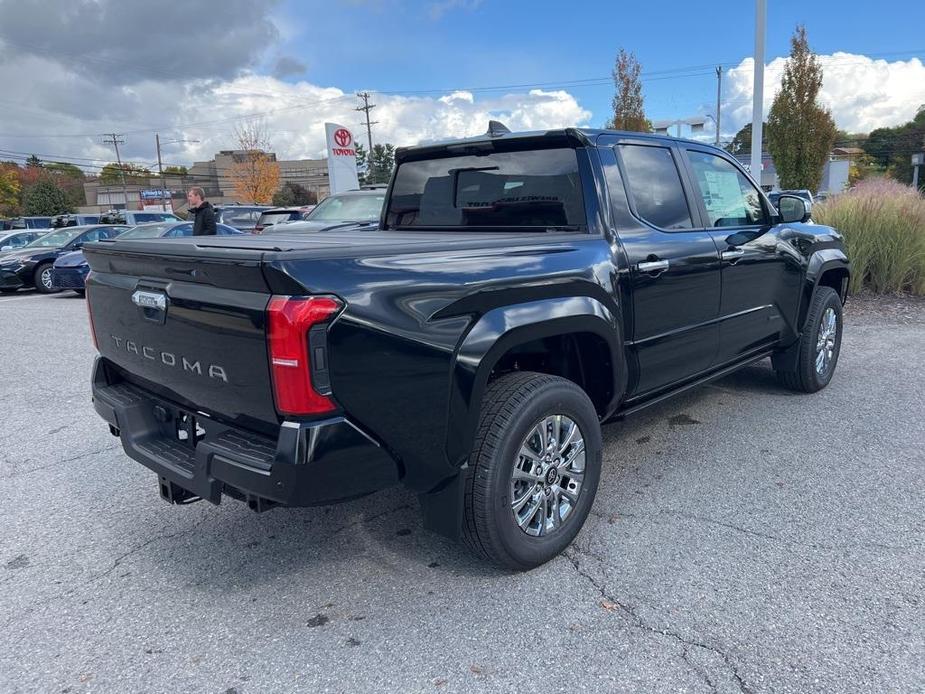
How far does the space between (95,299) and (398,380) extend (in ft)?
5.74

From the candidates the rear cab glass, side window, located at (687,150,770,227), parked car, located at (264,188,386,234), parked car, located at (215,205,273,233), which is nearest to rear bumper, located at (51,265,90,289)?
parked car, located at (264,188,386,234)

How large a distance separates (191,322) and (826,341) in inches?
195

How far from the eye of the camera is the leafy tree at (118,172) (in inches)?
3319

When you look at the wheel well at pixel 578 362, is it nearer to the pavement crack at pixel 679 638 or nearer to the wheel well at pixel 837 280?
the pavement crack at pixel 679 638

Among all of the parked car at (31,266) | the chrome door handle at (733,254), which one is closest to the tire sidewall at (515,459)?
the chrome door handle at (733,254)

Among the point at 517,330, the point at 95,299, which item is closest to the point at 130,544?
the point at 95,299

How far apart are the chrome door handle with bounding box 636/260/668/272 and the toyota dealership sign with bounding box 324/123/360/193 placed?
15.1 metres

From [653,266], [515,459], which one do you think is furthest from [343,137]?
[515,459]

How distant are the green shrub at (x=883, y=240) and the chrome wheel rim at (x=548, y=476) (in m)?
8.15

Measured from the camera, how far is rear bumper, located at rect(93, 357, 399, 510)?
221 centimetres

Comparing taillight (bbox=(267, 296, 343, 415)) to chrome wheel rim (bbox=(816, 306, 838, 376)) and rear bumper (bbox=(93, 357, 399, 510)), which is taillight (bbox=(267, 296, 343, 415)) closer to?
rear bumper (bbox=(93, 357, 399, 510))

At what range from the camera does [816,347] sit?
527cm

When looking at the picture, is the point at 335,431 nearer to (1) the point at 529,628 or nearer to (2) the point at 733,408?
(1) the point at 529,628

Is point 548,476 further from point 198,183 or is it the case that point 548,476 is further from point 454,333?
point 198,183
